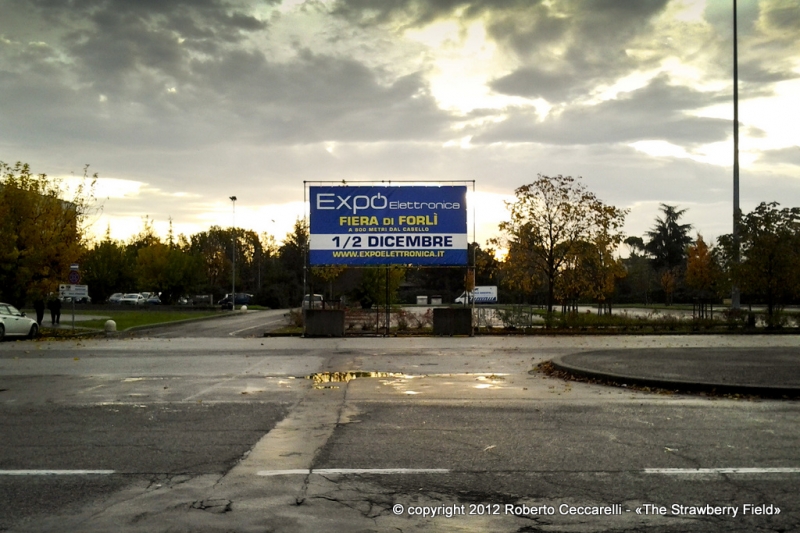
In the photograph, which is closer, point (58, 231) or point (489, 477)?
point (489, 477)

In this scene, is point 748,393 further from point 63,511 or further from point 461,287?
point 461,287

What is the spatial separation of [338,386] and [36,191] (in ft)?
90.4

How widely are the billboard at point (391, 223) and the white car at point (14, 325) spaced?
1176 cm

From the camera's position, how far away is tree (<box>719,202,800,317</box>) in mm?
33281

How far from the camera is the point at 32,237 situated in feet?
109

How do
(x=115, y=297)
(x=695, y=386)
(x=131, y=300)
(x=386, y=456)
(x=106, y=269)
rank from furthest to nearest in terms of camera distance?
(x=115, y=297), (x=106, y=269), (x=131, y=300), (x=695, y=386), (x=386, y=456)

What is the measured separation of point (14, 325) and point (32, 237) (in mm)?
5986

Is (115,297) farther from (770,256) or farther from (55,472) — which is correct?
(55,472)

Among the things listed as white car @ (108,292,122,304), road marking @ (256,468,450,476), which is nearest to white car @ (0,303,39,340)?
road marking @ (256,468,450,476)

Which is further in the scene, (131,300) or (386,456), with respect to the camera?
(131,300)

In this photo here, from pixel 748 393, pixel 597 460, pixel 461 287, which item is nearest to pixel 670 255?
pixel 461 287

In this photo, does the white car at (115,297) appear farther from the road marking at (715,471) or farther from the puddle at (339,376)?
the road marking at (715,471)

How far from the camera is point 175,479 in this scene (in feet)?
21.9

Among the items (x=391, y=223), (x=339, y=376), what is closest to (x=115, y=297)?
(x=391, y=223)
